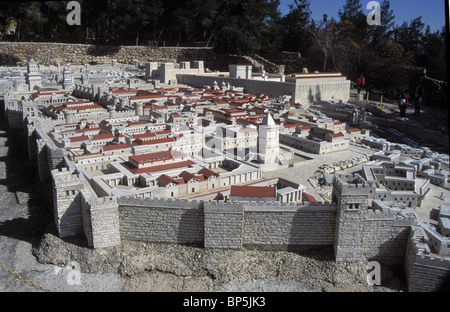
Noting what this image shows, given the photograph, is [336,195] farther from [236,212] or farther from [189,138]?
[189,138]

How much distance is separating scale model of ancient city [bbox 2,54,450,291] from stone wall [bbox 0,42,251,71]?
427 cm

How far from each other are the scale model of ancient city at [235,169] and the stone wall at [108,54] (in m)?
4.27

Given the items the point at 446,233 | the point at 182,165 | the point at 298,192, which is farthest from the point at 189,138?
the point at 446,233

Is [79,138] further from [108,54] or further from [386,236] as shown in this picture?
[108,54]

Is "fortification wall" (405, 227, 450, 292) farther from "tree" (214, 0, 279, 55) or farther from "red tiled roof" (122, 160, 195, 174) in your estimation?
"tree" (214, 0, 279, 55)

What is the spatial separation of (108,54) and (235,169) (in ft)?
88.3

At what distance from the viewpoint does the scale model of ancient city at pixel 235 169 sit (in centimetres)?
1055

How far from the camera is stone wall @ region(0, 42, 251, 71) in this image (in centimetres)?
3469

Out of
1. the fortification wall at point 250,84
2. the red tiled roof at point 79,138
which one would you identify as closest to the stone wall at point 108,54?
the fortification wall at point 250,84

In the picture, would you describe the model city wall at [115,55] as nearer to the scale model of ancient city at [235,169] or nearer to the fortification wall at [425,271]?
the scale model of ancient city at [235,169]

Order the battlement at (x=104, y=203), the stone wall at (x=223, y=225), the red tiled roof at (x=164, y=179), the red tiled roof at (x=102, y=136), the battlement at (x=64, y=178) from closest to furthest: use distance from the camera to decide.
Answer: the battlement at (x=104, y=203), the stone wall at (x=223, y=225), the battlement at (x=64, y=178), the red tiled roof at (x=164, y=179), the red tiled roof at (x=102, y=136)

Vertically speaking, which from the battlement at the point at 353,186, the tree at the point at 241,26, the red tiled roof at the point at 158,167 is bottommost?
the red tiled roof at the point at 158,167

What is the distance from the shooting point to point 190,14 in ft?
120

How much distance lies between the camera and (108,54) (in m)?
37.9
